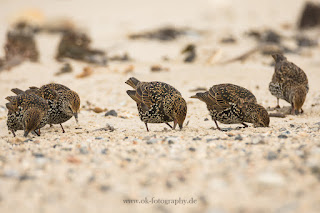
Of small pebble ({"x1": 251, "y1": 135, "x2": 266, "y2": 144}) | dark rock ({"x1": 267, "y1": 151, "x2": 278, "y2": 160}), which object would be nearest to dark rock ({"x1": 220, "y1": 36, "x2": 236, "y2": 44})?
small pebble ({"x1": 251, "y1": 135, "x2": 266, "y2": 144})

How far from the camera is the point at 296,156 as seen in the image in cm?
386

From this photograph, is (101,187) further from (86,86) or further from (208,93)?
(86,86)

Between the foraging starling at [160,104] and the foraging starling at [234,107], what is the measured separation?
0.64m

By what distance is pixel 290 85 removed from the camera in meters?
7.90

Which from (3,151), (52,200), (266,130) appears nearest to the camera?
(52,200)

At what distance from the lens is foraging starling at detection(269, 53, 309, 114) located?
7.55 meters

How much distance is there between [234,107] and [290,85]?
244 centimetres

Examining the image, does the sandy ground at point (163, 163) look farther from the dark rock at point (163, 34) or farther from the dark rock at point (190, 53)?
the dark rock at point (163, 34)

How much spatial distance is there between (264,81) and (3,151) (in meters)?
7.70

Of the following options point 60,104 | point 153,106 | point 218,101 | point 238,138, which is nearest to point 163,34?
point 60,104

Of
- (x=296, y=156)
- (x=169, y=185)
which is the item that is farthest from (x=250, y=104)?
(x=169, y=185)

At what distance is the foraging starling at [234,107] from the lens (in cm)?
598

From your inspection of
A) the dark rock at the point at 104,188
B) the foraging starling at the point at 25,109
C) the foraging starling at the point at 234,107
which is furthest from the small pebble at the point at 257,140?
the foraging starling at the point at 25,109

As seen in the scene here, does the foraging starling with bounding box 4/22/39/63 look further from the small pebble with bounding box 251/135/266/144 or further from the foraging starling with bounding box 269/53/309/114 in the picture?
the small pebble with bounding box 251/135/266/144
